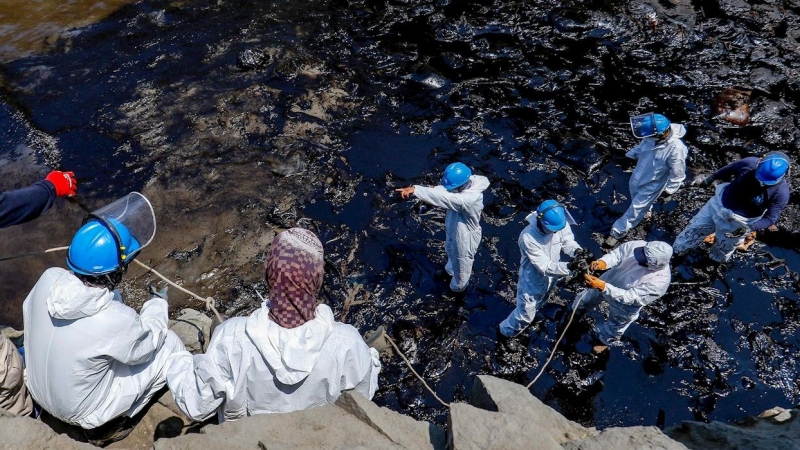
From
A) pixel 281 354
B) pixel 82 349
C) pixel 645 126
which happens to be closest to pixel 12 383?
pixel 82 349

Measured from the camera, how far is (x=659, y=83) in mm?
9547

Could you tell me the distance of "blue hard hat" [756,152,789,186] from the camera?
19.2 ft

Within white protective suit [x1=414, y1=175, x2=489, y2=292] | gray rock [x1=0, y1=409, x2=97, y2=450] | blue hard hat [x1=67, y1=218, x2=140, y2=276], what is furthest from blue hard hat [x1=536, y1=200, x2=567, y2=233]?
gray rock [x1=0, y1=409, x2=97, y2=450]

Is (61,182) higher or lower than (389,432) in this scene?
higher

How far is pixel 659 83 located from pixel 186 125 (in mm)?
8375

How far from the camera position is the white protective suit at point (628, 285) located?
5332 mm

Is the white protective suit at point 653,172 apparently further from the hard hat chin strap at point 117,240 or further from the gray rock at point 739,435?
the hard hat chin strap at point 117,240

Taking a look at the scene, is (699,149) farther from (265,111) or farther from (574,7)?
(265,111)

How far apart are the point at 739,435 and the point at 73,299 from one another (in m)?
4.88

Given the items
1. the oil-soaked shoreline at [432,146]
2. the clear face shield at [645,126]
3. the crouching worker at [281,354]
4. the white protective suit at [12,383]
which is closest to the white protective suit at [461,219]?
the oil-soaked shoreline at [432,146]

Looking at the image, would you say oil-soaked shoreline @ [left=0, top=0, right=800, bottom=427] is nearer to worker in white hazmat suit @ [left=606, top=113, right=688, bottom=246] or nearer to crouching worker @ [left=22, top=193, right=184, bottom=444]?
worker in white hazmat suit @ [left=606, top=113, right=688, bottom=246]

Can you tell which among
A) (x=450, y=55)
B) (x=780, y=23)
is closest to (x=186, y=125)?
(x=450, y=55)

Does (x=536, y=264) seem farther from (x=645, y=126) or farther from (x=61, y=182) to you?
(x=61, y=182)

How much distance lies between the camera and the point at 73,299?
127 inches
